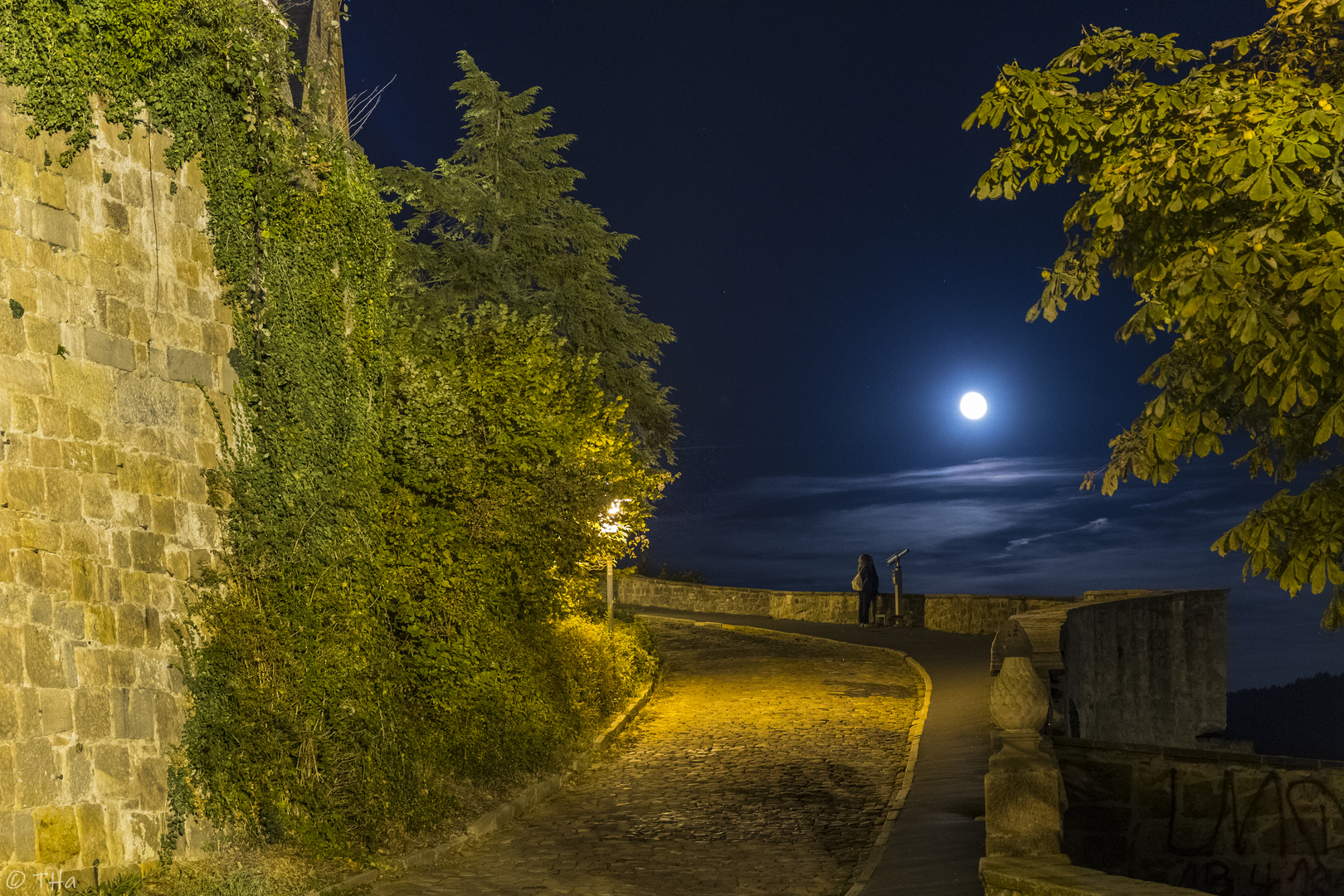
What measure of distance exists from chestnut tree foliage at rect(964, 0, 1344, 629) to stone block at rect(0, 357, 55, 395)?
7737 millimetres

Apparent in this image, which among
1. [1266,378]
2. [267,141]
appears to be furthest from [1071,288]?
[267,141]

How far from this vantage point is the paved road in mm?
9664

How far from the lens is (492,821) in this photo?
12.2 m

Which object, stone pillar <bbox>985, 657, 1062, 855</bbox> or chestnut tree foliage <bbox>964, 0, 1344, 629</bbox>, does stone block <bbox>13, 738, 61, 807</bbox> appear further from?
chestnut tree foliage <bbox>964, 0, 1344, 629</bbox>

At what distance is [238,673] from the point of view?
35.1ft

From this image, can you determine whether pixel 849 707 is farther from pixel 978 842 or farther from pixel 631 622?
pixel 978 842

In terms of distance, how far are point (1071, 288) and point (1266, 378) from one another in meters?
2.61

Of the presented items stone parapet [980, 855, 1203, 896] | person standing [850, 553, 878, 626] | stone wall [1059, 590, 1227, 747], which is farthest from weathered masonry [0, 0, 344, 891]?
person standing [850, 553, 878, 626]

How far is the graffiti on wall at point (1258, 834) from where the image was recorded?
1192 cm

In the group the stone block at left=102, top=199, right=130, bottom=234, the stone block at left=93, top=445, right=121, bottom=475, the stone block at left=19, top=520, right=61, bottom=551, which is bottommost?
the stone block at left=19, top=520, right=61, bottom=551

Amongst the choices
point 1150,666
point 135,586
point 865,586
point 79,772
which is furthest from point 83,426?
point 865,586

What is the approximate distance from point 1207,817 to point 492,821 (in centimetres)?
759

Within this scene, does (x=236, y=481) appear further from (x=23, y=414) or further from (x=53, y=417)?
(x=23, y=414)

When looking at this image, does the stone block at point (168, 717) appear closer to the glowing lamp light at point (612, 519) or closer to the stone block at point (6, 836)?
the stone block at point (6, 836)
